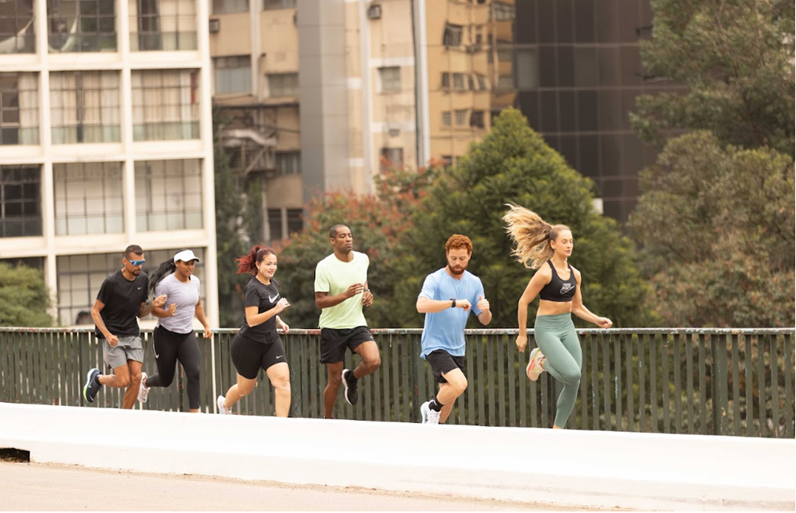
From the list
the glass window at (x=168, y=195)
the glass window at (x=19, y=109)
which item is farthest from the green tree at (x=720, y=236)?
the glass window at (x=19, y=109)

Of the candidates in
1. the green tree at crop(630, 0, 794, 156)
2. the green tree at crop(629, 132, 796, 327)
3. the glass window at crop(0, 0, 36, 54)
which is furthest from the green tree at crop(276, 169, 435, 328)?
the glass window at crop(0, 0, 36, 54)

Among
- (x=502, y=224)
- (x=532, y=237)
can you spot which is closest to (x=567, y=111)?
(x=502, y=224)

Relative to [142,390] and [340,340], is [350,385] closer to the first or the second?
[340,340]

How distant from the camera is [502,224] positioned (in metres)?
37.3

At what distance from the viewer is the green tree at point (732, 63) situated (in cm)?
4741

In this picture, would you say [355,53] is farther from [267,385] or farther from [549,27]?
[267,385]

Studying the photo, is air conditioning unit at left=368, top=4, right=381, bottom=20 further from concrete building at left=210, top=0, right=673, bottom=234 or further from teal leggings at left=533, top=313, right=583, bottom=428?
teal leggings at left=533, top=313, right=583, bottom=428

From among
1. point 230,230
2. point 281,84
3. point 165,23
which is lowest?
point 230,230

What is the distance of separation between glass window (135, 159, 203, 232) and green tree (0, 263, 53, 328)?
23.4ft

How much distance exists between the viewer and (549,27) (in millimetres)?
68562

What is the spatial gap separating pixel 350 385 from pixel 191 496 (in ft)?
10.7

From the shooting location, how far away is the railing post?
12.9 metres

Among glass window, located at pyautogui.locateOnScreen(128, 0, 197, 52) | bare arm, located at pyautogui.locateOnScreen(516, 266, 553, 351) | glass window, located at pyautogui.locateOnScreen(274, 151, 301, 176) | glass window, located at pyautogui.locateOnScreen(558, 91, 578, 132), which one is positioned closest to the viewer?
bare arm, located at pyautogui.locateOnScreen(516, 266, 553, 351)

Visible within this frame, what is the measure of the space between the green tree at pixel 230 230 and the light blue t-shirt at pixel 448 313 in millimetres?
53558
